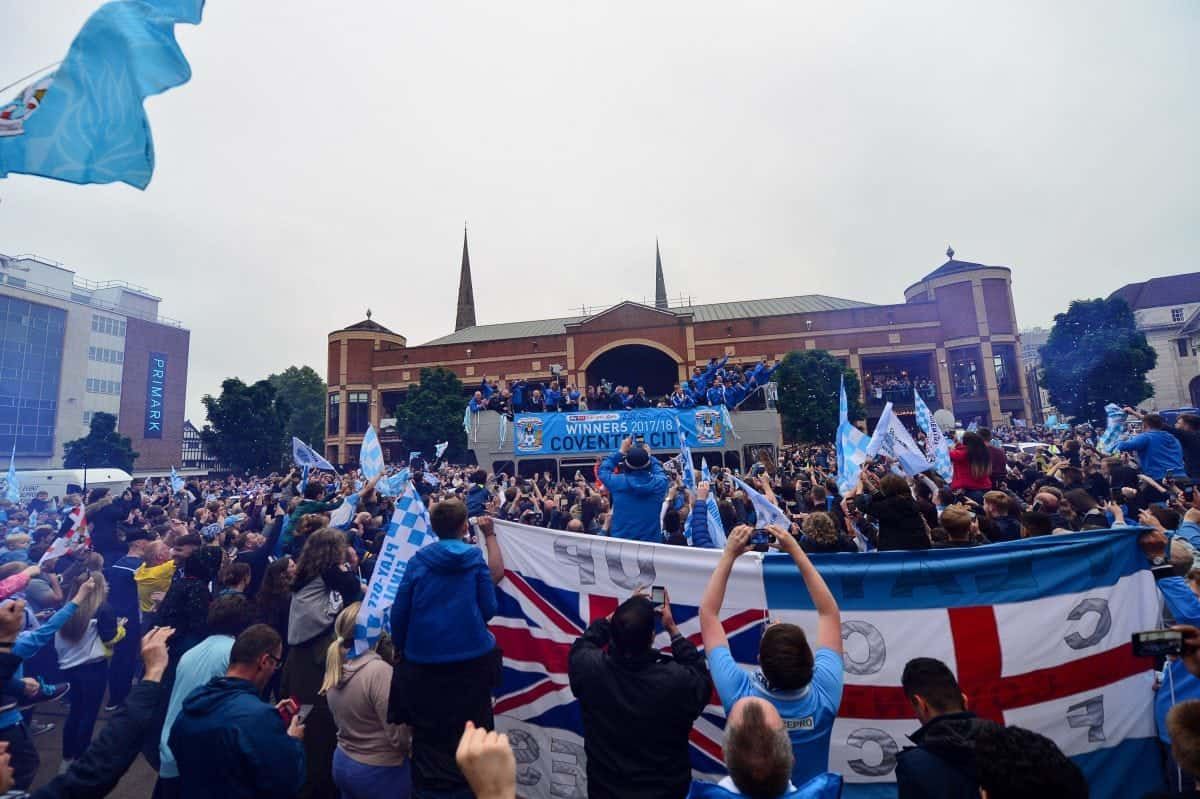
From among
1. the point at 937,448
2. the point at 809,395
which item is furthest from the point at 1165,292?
the point at 937,448

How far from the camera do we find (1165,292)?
6656 cm

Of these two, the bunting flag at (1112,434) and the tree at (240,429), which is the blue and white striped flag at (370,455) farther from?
the tree at (240,429)

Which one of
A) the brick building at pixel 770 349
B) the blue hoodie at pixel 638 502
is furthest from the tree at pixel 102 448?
the blue hoodie at pixel 638 502

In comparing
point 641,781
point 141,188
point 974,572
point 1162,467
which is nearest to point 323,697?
point 641,781

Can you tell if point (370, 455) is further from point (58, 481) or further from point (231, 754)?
point (58, 481)

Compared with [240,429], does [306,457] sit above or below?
below

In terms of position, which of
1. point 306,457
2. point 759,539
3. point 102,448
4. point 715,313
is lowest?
point 759,539

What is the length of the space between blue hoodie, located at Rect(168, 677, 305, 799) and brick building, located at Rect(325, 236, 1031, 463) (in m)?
45.4

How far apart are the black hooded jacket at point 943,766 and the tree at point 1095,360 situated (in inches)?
1853

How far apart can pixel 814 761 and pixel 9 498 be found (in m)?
20.3

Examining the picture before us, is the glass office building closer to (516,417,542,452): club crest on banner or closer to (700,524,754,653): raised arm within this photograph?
(516,417,542,452): club crest on banner

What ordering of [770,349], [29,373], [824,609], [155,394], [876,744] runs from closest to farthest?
[824,609] < [876,744] < [770,349] < [29,373] < [155,394]

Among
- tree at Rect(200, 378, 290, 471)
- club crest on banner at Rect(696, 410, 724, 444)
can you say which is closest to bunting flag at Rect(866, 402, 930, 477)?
club crest on banner at Rect(696, 410, 724, 444)

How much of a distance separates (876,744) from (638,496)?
9.40 ft
